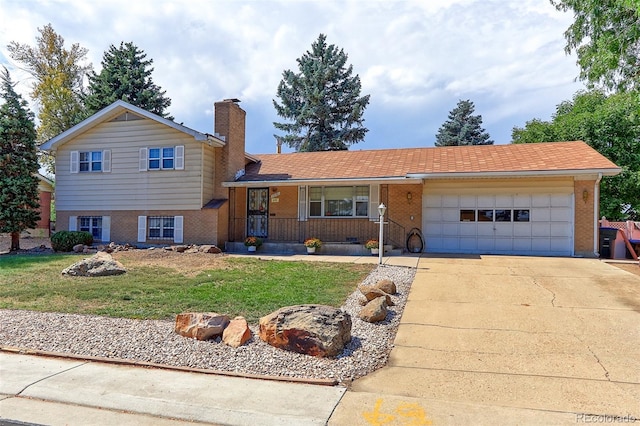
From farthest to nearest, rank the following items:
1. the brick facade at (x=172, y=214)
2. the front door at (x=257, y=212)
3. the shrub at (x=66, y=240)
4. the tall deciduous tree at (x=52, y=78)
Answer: the tall deciduous tree at (x=52, y=78) < the front door at (x=257, y=212) < the brick facade at (x=172, y=214) < the shrub at (x=66, y=240)

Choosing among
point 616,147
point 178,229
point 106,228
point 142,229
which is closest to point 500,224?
point 178,229

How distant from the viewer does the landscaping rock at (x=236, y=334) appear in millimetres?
4941

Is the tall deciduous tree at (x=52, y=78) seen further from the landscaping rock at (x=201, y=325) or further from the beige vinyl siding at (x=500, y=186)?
the landscaping rock at (x=201, y=325)

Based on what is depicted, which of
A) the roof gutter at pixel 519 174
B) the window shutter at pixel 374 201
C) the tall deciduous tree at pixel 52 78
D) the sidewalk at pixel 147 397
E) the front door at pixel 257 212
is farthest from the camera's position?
the tall deciduous tree at pixel 52 78

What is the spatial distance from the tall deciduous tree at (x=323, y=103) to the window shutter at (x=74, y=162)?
18.1m

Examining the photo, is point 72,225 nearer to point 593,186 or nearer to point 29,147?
point 29,147

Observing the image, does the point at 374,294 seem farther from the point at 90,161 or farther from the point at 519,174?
the point at 90,161

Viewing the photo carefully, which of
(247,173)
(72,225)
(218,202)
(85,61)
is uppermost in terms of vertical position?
(85,61)

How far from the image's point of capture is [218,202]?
1591cm

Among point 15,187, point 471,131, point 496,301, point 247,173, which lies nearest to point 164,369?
point 496,301

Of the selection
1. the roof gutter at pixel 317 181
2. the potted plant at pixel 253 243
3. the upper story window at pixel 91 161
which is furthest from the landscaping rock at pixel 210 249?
the upper story window at pixel 91 161

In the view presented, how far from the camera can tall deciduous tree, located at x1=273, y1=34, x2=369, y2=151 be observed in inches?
1268

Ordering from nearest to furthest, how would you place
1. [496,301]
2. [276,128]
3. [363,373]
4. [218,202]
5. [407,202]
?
1. [363,373]
2. [496,301]
3. [407,202]
4. [218,202]
5. [276,128]

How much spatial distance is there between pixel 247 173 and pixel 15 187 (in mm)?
8956
